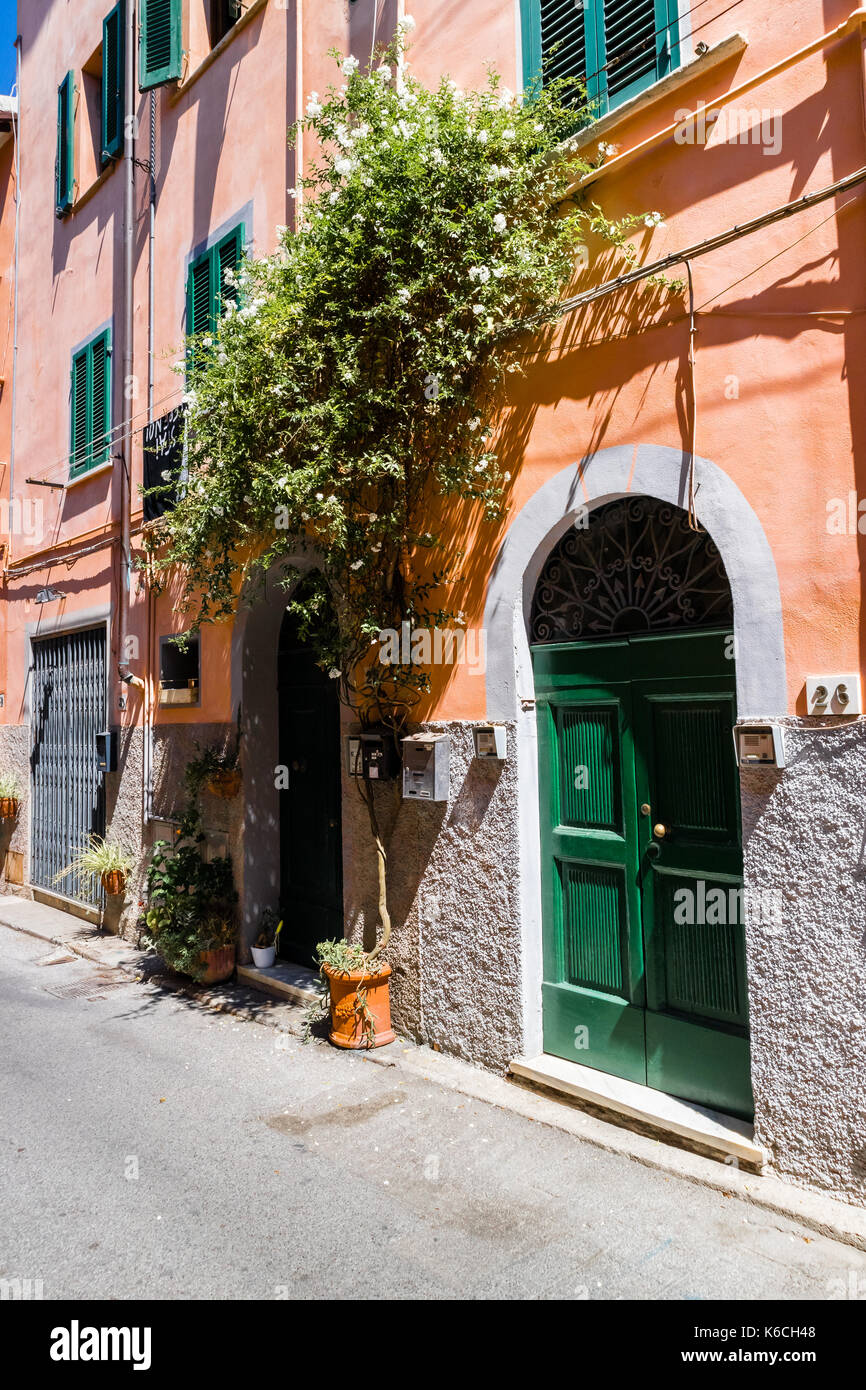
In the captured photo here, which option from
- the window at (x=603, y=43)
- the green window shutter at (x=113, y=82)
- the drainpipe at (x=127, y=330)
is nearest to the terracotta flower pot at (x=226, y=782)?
the drainpipe at (x=127, y=330)

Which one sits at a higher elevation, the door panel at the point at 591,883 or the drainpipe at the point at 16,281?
the drainpipe at the point at 16,281

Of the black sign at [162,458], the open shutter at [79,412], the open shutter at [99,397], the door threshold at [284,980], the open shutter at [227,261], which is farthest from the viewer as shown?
the open shutter at [79,412]

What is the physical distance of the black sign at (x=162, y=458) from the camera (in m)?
8.41

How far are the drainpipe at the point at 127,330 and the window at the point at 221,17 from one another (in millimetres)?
1140

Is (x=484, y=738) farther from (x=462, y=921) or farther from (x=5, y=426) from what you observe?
(x=5, y=426)

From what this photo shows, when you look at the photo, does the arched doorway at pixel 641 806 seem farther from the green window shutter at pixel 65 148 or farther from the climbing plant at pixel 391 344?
the green window shutter at pixel 65 148

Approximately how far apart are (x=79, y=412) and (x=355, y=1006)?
799 centimetres

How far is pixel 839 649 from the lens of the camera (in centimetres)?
382

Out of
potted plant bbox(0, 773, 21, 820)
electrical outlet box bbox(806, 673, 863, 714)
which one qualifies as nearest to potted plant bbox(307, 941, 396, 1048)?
electrical outlet box bbox(806, 673, 863, 714)

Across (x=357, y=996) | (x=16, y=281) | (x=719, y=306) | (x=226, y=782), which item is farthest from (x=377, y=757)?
(x=16, y=281)

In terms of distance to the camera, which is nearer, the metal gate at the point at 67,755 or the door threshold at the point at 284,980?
the door threshold at the point at 284,980

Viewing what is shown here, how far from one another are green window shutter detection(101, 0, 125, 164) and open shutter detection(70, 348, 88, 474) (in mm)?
2176

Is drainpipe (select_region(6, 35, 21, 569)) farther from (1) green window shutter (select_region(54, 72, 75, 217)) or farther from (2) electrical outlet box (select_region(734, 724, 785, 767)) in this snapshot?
(2) electrical outlet box (select_region(734, 724, 785, 767))

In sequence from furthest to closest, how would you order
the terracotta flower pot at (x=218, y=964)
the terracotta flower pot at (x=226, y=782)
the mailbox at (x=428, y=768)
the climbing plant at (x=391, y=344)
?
the terracotta flower pot at (x=226, y=782)
the terracotta flower pot at (x=218, y=964)
the mailbox at (x=428, y=768)
the climbing plant at (x=391, y=344)
